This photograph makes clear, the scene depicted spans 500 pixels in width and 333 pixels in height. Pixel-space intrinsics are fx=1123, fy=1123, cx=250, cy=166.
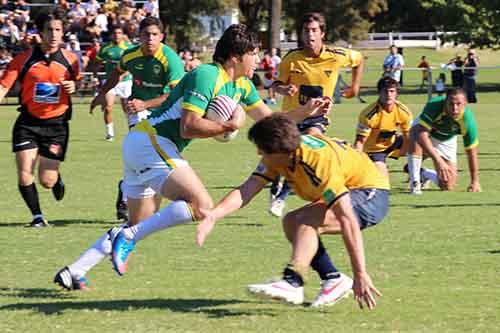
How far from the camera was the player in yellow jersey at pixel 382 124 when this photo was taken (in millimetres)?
12984

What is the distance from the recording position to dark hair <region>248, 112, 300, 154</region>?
591cm

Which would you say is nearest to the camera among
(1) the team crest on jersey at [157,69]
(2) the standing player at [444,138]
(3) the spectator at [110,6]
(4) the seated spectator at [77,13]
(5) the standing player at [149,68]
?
(5) the standing player at [149,68]

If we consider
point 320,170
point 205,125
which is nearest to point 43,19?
point 205,125

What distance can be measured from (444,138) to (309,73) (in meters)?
3.08

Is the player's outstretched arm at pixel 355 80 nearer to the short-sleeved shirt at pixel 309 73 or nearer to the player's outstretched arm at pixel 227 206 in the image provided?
the short-sleeved shirt at pixel 309 73

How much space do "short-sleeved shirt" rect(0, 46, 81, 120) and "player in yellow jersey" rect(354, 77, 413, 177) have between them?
382cm

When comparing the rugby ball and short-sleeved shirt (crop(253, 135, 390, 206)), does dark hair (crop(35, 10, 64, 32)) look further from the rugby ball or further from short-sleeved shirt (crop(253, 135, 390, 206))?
short-sleeved shirt (crop(253, 135, 390, 206))

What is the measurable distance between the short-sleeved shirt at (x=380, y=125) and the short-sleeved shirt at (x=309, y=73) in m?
1.64

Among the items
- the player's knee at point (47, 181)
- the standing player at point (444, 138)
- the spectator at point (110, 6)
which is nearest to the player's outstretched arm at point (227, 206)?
the player's knee at point (47, 181)

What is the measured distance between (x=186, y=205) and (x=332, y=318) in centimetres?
Result: 115

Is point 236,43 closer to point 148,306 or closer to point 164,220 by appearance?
point 164,220

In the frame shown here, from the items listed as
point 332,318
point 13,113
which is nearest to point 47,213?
point 332,318

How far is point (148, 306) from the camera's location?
684 centimetres

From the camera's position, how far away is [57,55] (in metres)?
10.5
